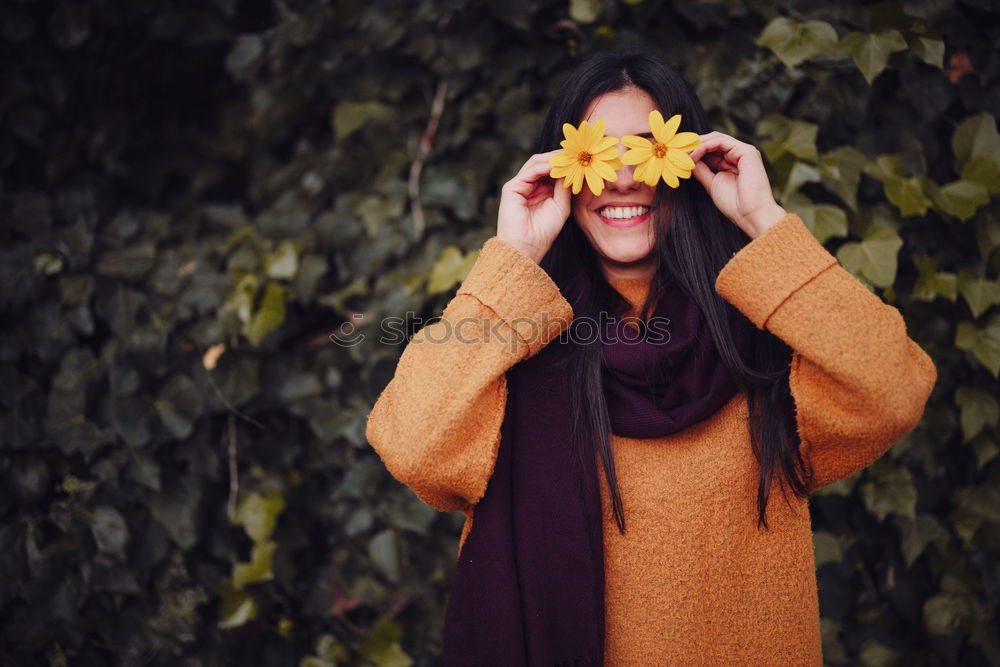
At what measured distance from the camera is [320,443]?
1948mm

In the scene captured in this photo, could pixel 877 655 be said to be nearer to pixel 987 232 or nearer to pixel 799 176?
pixel 987 232

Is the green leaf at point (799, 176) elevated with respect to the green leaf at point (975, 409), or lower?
elevated

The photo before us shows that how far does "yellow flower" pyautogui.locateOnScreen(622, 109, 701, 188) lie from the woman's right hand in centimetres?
14

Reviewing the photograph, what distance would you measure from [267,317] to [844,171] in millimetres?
1369

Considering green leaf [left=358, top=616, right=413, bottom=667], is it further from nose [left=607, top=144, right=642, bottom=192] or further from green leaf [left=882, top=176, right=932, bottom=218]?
green leaf [left=882, top=176, right=932, bottom=218]

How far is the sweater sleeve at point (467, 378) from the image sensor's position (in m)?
1.06

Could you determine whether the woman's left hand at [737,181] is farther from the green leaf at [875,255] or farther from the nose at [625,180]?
the green leaf at [875,255]

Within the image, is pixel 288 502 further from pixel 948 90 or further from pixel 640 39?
pixel 948 90

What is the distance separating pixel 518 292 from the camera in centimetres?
111

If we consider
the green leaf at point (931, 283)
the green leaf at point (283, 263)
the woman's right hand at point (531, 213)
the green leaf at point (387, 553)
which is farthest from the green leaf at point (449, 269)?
the green leaf at point (931, 283)

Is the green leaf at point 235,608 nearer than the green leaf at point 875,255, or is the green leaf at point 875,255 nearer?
the green leaf at point 875,255

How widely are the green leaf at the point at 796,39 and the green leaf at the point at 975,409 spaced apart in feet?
2.70

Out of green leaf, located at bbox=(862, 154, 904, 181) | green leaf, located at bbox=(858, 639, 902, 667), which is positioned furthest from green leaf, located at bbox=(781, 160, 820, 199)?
green leaf, located at bbox=(858, 639, 902, 667)

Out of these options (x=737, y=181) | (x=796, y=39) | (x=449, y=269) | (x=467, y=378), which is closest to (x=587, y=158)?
(x=737, y=181)
